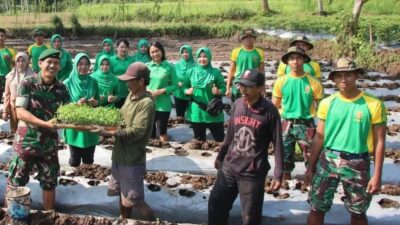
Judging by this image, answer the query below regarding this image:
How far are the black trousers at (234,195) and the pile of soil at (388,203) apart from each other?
1333 mm

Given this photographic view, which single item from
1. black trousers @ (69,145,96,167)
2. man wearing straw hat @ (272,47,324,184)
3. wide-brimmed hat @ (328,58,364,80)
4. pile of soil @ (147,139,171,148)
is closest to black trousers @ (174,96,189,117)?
pile of soil @ (147,139,171,148)

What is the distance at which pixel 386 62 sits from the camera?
13516 mm

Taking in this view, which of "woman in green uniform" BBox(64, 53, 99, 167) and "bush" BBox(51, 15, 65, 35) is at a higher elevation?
"bush" BBox(51, 15, 65, 35)

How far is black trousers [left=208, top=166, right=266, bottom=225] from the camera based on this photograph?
3.60 metres

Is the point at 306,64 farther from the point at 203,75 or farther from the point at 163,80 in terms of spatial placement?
the point at 163,80

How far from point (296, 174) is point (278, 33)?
1759 cm

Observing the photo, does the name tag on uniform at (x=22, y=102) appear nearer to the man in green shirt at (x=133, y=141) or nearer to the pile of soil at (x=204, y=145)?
the man in green shirt at (x=133, y=141)

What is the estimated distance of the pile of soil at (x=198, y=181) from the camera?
186 inches

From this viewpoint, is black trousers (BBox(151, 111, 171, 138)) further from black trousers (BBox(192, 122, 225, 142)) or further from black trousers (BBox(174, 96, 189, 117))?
black trousers (BBox(174, 96, 189, 117))

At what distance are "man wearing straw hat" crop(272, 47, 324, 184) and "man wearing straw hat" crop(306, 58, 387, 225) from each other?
945 mm

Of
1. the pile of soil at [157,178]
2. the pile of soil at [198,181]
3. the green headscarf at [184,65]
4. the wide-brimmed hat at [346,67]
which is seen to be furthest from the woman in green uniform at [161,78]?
the wide-brimmed hat at [346,67]

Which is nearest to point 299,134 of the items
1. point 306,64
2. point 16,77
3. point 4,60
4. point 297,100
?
point 297,100

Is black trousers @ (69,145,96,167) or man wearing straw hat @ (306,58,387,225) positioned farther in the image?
black trousers @ (69,145,96,167)

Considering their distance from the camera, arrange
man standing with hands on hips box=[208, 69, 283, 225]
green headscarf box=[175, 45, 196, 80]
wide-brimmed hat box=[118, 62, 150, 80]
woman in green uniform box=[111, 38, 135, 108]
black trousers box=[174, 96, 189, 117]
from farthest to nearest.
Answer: black trousers box=[174, 96, 189, 117]
woman in green uniform box=[111, 38, 135, 108]
green headscarf box=[175, 45, 196, 80]
wide-brimmed hat box=[118, 62, 150, 80]
man standing with hands on hips box=[208, 69, 283, 225]
